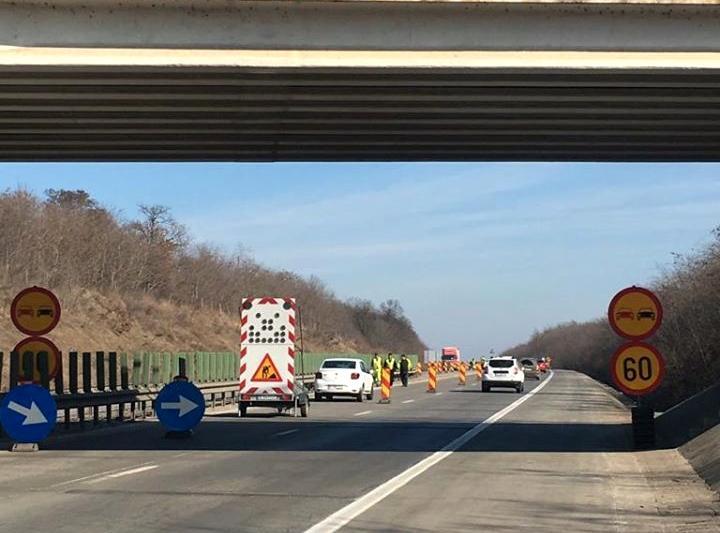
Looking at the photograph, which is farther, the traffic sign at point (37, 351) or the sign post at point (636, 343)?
the traffic sign at point (37, 351)

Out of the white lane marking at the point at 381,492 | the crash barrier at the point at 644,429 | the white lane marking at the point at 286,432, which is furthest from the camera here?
the white lane marking at the point at 286,432

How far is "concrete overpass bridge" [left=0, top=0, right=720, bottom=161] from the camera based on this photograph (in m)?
12.8

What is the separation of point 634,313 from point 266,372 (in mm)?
13148

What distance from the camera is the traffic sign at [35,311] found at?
59.8ft

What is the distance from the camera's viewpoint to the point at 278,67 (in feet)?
42.6

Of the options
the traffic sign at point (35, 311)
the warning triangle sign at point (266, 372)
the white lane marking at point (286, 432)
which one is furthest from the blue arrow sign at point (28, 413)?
the warning triangle sign at point (266, 372)

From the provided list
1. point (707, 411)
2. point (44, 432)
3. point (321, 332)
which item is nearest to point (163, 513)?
point (44, 432)

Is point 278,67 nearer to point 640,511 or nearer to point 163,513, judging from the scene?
point 163,513

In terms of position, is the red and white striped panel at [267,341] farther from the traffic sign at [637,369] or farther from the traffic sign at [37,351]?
the traffic sign at [637,369]

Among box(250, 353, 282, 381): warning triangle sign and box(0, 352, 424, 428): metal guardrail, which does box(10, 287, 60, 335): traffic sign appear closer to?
box(0, 352, 424, 428): metal guardrail

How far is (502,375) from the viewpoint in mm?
45938

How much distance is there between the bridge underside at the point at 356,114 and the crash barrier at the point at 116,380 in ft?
14.3

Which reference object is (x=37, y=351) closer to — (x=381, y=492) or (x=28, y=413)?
(x=28, y=413)

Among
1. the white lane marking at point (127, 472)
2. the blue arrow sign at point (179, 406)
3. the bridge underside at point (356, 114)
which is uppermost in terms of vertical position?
the bridge underside at point (356, 114)
